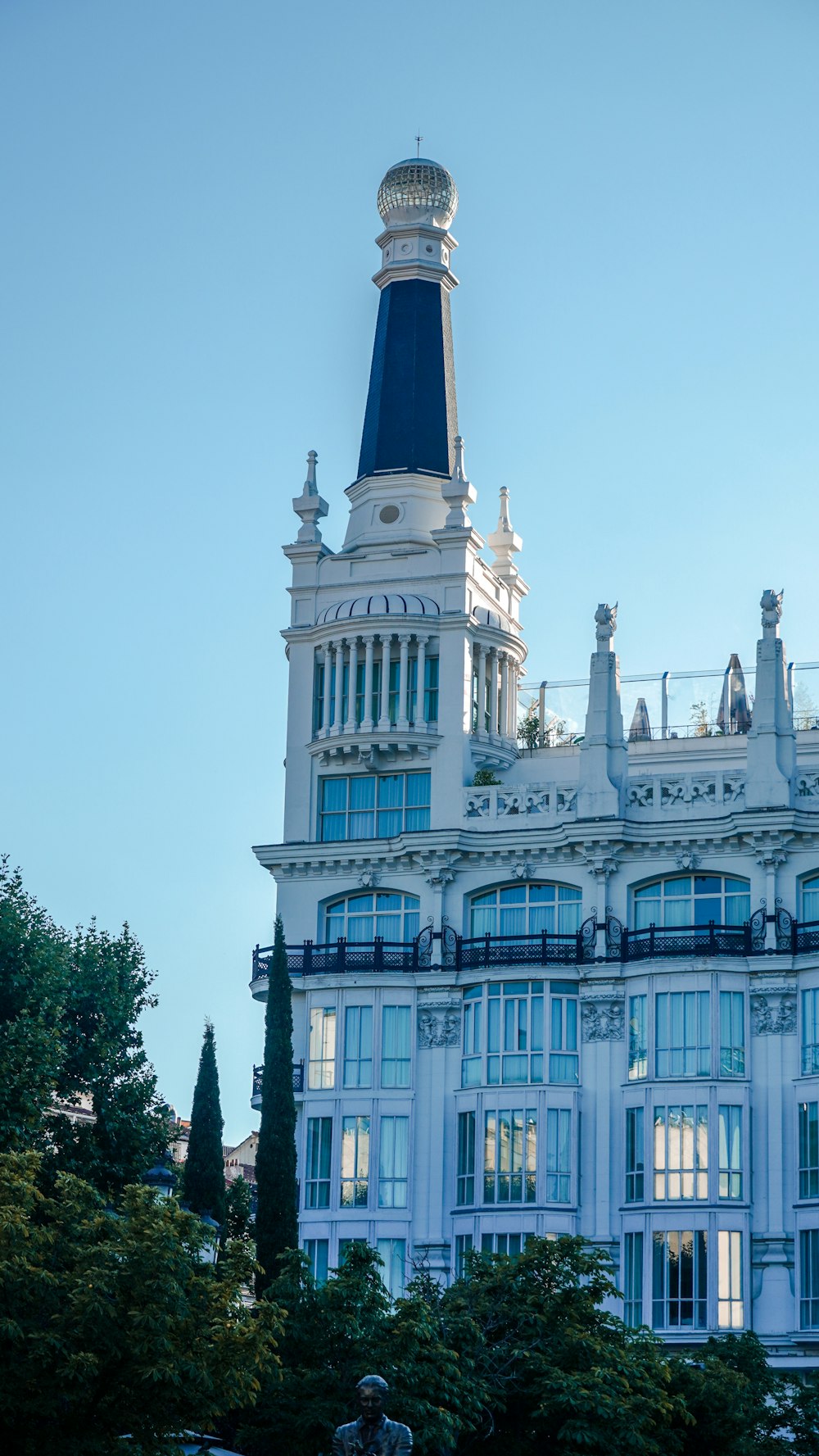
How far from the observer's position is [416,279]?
8562 cm

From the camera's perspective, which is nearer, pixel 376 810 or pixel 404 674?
pixel 404 674

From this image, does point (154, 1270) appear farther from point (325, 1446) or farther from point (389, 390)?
point (389, 390)

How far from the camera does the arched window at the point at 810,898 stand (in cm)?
7181

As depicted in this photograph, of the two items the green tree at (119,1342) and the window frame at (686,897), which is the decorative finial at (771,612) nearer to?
the window frame at (686,897)

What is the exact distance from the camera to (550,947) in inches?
2904

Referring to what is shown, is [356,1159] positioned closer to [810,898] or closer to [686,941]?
[686,941]

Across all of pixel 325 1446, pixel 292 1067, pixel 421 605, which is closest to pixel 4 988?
pixel 292 1067

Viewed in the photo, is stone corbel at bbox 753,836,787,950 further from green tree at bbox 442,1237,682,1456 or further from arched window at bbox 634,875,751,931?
green tree at bbox 442,1237,682,1456

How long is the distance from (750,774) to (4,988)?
77.9 ft

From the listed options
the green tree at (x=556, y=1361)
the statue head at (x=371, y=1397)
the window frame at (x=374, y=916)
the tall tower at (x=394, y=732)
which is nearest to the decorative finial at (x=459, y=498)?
the tall tower at (x=394, y=732)

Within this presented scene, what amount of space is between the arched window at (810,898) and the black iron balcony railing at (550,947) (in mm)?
324

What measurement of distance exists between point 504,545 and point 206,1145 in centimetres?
2521

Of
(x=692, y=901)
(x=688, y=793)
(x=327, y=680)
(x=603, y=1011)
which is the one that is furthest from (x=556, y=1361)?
(x=327, y=680)

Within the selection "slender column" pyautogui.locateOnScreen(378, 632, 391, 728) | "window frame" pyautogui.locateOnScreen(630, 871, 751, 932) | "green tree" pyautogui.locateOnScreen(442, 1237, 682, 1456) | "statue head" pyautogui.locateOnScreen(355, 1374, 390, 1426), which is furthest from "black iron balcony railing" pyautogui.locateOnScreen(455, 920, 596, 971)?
"statue head" pyautogui.locateOnScreen(355, 1374, 390, 1426)
